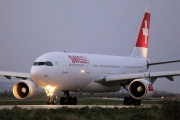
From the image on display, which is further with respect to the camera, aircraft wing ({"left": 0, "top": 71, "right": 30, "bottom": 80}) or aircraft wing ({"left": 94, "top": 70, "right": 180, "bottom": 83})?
aircraft wing ({"left": 0, "top": 71, "right": 30, "bottom": 80})

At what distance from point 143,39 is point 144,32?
765 mm

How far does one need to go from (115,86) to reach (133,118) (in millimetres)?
20913

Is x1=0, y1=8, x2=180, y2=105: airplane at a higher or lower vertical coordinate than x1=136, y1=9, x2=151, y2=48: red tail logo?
lower

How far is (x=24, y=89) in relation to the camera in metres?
40.0

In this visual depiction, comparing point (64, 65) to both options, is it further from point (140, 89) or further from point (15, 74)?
point (140, 89)

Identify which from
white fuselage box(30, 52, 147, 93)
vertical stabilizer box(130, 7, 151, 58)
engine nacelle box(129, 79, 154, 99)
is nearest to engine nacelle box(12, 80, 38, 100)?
white fuselage box(30, 52, 147, 93)

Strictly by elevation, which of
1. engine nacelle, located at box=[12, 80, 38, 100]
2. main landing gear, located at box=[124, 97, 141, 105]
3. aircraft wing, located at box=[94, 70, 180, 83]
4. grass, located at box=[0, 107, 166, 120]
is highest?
aircraft wing, located at box=[94, 70, 180, 83]

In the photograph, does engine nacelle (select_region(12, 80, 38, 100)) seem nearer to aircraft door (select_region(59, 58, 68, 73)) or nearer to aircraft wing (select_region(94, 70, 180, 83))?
aircraft door (select_region(59, 58, 68, 73))

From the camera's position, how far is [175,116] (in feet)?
78.5

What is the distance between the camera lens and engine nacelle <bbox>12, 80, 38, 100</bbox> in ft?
129

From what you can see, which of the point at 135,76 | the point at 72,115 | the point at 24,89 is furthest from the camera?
the point at 135,76

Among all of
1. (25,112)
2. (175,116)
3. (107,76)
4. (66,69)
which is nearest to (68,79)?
(66,69)

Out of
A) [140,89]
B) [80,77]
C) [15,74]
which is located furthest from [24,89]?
[140,89]

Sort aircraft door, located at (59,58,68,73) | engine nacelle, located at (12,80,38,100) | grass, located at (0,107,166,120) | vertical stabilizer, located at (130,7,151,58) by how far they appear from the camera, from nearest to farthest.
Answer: grass, located at (0,107,166,120), aircraft door, located at (59,58,68,73), engine nacelle, located at (12,80,38,100), vertical stabilizer, located at (130,7,151,58)
